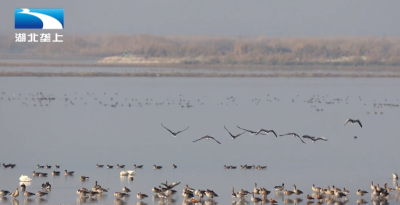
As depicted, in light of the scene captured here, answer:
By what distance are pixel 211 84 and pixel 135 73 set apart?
12382 millimetres

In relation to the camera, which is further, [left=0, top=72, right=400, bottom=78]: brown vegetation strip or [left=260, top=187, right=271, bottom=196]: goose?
[left=0, top=72, right=400, bottom=78]: brown vegetation strip

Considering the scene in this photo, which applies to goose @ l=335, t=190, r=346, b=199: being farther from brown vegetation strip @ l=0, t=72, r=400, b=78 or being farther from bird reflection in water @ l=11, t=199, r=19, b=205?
brown vegetation strip @ l=0, t=72, r=400, b=78

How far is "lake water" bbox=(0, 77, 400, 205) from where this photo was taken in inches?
645

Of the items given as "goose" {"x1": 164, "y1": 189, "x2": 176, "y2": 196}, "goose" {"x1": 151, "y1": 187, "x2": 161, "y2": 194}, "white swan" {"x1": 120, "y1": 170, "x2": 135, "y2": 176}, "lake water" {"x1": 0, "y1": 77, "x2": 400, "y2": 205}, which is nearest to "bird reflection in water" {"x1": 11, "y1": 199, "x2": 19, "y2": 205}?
"lake water" {"x1": 0, "y1": 77, "x2": 400, "y2": 205}

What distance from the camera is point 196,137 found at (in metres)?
23.2

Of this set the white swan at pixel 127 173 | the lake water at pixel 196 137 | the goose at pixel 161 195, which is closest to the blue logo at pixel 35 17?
the lake water at pixel 196 137

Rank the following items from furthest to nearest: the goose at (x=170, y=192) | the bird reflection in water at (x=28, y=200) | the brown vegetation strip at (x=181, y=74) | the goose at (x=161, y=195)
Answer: the brown vegetation strip at (x=181, y=74) → the goose at (x=170, y=192) → the goose at (x=161, y=195) → the bird reflection in water at (x=28, y=200)

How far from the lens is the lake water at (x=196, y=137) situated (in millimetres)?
16375

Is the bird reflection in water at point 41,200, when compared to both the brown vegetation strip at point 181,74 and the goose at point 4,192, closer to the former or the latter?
the goose at point 4,192

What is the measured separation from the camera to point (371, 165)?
18.4 m

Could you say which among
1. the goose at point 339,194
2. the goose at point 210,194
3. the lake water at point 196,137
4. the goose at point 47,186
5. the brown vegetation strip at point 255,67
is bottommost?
the brown vegetation strip at point 255,67

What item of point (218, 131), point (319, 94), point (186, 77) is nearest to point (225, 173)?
point (218, 131)

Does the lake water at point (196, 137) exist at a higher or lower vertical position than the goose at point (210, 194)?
lower

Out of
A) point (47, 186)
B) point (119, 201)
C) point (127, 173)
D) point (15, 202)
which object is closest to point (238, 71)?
point (127, 173)
